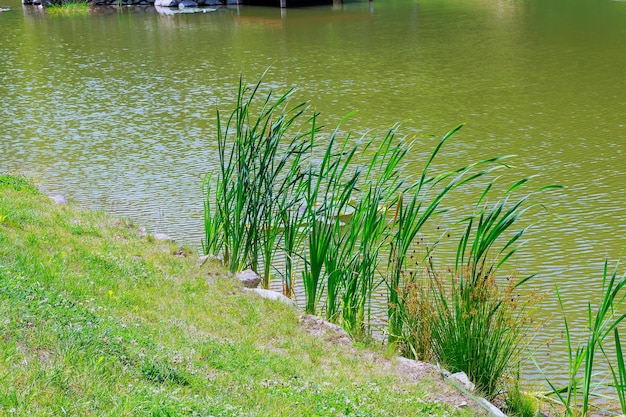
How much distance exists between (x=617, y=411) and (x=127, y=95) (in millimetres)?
10863

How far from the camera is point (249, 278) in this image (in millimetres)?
5668

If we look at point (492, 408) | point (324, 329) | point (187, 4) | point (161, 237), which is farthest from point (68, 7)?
point (492, 408)

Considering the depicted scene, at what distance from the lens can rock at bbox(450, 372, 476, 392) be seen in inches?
164

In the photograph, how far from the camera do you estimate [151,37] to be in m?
20.5

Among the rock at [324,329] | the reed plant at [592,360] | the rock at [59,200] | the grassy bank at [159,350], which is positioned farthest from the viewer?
the rock at [59,200]

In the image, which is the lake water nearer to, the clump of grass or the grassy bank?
the clump of grass

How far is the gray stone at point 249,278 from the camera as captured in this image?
563cm

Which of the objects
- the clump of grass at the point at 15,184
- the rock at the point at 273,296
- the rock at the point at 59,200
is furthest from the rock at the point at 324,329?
the clump of grass at the point at 15,184

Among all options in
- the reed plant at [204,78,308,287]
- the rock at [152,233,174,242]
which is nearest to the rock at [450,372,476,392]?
the reed plant at [204,78,308,287]

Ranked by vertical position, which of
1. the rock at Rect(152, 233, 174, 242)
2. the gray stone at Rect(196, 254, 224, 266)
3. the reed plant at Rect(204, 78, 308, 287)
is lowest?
the rock at Rect(152, 233, 174, 242)

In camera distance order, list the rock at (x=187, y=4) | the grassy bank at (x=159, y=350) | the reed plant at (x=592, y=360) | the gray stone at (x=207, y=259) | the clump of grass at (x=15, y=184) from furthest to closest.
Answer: the rock at (x=187, y=4), the clump of grass at (x=15, y=184), the gray stone at (x=207, y=259), the reed plant at (x=592, y=360), the grassy bank at (x=159, y=350)

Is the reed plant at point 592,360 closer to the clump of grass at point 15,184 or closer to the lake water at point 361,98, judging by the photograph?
the lake water at point 361,98

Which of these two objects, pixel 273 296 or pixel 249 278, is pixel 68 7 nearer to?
pixel 249 278

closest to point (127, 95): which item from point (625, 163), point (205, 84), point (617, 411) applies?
point (205, 84)
